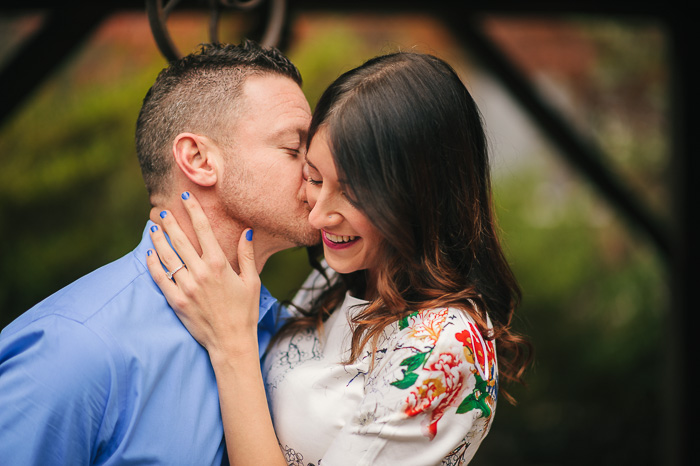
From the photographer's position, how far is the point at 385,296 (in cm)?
160

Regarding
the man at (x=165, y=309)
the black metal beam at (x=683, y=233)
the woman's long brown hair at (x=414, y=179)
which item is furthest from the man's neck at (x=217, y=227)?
the black metal beam at (x=683, y=233)

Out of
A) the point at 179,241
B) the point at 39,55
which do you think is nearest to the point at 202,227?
the point at 179,241

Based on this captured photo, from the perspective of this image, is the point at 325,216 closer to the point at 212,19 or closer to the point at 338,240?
the point at 338,240

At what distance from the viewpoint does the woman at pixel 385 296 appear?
142 centimetres

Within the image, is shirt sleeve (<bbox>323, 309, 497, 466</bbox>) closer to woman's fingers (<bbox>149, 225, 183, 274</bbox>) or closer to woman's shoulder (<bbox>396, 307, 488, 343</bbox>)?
woman's shoulder (<bbox>396, 307, 488, 343</bbox>)

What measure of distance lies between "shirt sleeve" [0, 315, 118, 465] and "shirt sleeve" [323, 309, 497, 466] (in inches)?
21.3

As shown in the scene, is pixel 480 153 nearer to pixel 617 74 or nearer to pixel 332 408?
pixel 332 408

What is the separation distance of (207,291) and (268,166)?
0.41 meters

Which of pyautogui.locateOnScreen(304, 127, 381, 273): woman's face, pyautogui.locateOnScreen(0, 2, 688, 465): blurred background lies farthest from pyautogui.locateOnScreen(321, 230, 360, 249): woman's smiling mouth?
pyautogui.locateOnScreen(0, 2, 688, 465): blurred background

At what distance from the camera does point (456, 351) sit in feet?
4.65

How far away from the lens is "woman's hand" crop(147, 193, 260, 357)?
5.13ft

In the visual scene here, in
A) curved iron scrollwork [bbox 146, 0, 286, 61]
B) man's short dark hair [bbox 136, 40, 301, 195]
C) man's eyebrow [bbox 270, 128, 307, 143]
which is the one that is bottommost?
man's eyebrow [bbox 270, 128, 307, 143]

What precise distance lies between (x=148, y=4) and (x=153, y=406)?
100cm

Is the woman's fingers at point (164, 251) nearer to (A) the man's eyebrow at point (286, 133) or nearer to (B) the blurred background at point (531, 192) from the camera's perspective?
(A) the man's eyebrow at point (286, 133)
